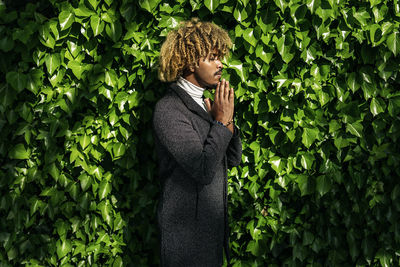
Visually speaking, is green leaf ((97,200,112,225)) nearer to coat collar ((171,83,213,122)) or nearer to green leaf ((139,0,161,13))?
coat collar ((171,83,213,122))

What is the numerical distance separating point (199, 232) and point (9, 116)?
56.0 inches

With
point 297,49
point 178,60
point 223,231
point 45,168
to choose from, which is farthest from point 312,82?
point 45,168

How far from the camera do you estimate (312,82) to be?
238cm

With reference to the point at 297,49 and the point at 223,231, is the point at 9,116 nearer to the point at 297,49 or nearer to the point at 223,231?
the point at 223,231

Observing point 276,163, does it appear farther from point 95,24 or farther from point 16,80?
point 16,80

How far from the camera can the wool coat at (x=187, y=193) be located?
6.11ft

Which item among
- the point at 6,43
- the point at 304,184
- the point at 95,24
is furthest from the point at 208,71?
the point at 6,43

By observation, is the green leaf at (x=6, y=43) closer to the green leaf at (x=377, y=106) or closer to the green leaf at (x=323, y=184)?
the green leaf at (x=323, y=184)

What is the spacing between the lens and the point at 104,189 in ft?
8.01

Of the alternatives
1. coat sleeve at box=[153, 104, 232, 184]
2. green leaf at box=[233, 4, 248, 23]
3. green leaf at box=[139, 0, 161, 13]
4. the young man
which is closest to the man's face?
the young man

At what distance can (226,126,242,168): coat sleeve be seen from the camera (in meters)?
2.18

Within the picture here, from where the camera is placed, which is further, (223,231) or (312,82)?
(312,82)

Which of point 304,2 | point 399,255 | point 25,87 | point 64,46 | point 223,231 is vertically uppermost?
point 304,2

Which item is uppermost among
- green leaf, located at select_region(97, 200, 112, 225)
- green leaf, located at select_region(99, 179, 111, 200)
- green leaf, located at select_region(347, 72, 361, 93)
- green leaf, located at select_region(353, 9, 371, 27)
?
green leaf, located at select_region(353, 9, 371, 27)
